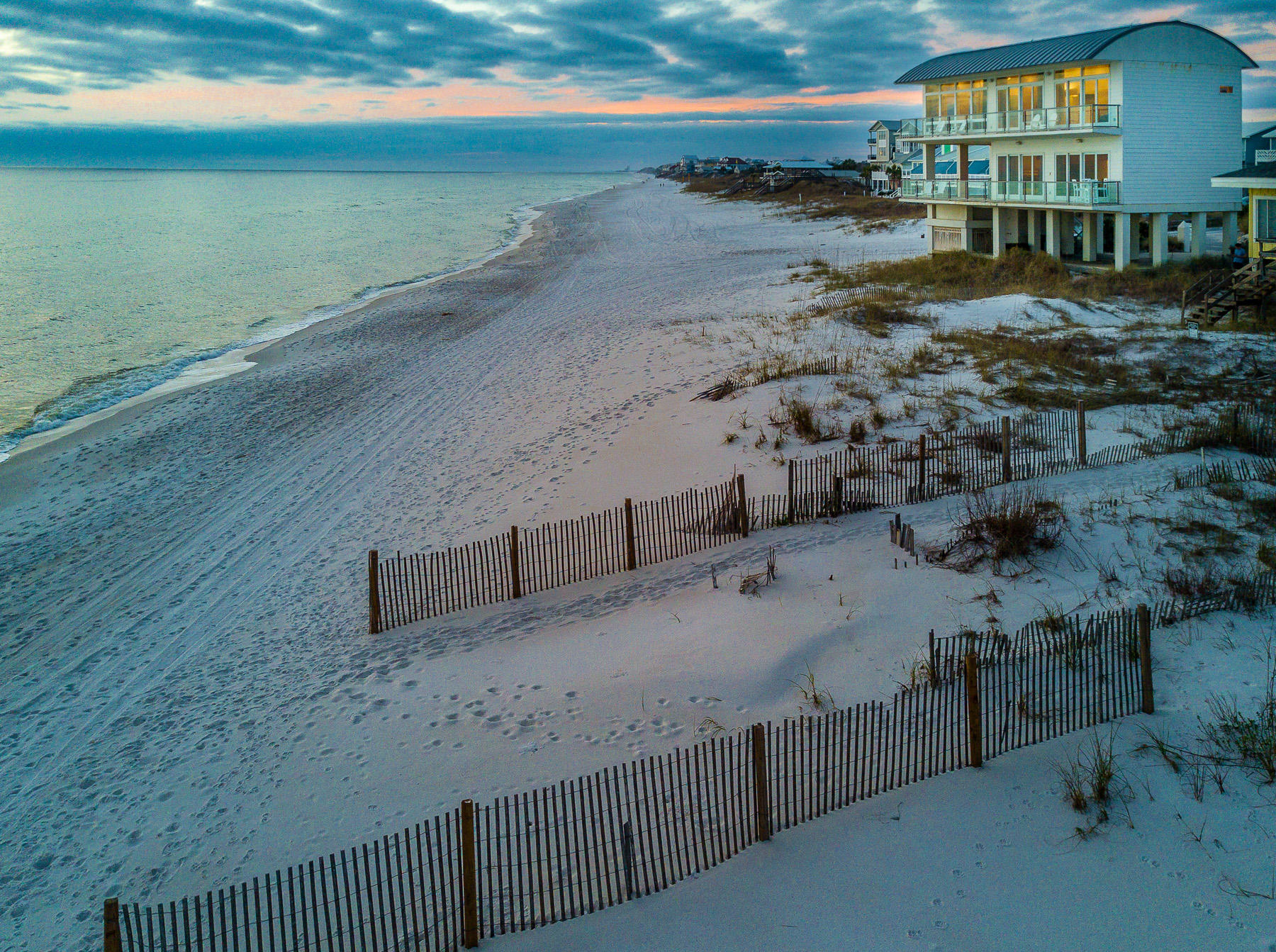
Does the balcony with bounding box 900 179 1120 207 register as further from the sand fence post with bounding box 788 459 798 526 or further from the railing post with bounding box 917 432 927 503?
the sand fence post with bounding box 788 459 798 526

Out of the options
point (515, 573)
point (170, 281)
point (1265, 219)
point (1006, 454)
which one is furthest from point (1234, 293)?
point (170, 281)

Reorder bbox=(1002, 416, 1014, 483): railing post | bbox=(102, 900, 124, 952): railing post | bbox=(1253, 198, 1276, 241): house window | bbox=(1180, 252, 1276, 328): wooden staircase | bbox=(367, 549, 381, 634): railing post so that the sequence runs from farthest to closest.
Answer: bbox=(1253, 198, 1276, 241): house window, bbox=(1180, 252, 1276, 328): wooden staircase, bbox=(1002, 416, 1014, 483): railing post, bbox=(367, 549, 381, 634): railing post, bbox=(102, 900, 124, 952): railing post

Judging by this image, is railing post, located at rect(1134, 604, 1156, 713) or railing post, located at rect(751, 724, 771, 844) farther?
railing post, located at rect(1134, 604, 1156, 713)

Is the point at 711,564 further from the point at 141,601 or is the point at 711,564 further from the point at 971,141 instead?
the point at 971,141

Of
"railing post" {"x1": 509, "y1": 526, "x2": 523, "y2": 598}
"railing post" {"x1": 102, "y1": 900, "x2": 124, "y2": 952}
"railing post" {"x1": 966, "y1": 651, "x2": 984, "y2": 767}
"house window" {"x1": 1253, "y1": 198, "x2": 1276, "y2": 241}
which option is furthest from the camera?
"house window" {"x1": 1253, "y1": 198, "x2": 1276, "y2": 241}

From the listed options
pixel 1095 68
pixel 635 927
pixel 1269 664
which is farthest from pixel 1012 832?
pixel 1095 68

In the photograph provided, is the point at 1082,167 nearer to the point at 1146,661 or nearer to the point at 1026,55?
the point at 1026,55

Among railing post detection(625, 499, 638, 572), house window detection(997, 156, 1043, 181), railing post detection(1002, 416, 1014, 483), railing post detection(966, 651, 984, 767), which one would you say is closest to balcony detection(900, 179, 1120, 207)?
house window detection(997, 156, 1043, 181)
